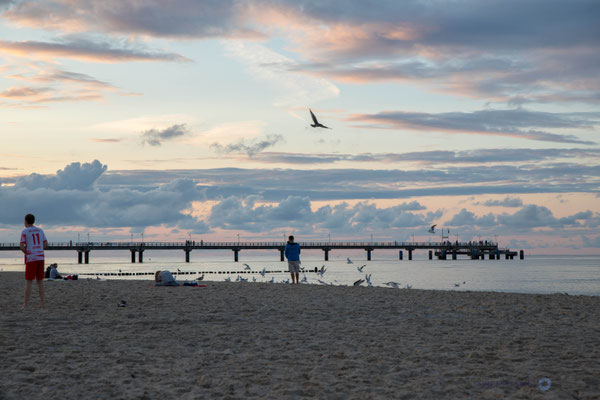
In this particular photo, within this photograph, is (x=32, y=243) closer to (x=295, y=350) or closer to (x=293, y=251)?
(x=295, y=350)

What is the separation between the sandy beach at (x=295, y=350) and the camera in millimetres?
6867

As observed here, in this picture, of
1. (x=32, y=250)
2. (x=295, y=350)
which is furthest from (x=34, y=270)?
(x=295, y=350)

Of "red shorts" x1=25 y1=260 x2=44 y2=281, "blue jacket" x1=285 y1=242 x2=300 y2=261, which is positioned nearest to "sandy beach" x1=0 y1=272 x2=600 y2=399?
"red shorts" x1=25 y1=260 x2=44 y2=281

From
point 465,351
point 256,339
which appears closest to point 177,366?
point 256,339

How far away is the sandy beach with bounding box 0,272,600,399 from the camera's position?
6867 millimetres

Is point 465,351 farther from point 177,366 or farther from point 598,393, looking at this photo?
point 177,366

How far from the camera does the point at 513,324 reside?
11852 millimetres

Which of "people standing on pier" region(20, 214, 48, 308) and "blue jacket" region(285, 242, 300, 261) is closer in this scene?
"people standing on pier" region(20, 214, 48, 308)

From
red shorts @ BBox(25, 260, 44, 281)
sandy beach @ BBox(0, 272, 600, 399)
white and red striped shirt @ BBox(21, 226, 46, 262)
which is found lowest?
sandy beach @ BBox(0, 272, 600, 399)

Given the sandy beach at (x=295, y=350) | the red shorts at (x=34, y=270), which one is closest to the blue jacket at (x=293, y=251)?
the sandy beach at (x=295, y=350)

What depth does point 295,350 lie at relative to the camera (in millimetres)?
8992

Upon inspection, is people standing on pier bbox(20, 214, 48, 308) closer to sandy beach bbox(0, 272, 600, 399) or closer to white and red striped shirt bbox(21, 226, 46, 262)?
white and red striped shirt bbox(21, 226, 46, 262)

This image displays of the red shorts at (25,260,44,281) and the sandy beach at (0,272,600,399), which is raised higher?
the red shorts at (25,260,44,281)

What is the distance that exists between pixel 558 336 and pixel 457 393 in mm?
4535
